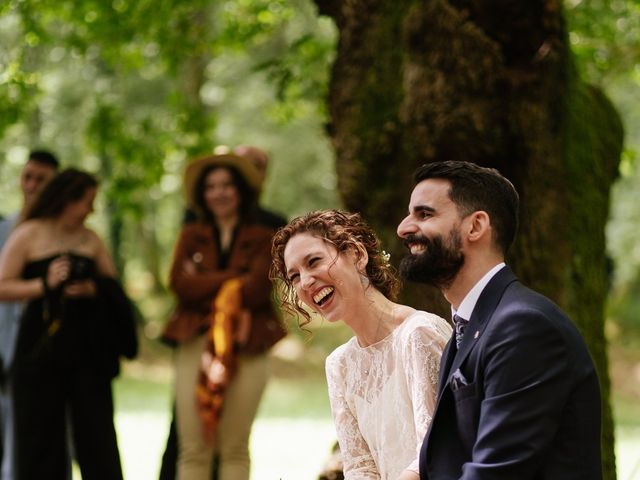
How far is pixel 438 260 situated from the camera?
3295 millimetres

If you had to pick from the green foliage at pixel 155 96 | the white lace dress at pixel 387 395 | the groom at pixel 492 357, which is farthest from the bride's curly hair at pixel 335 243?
the green foliage at pixel 155 96

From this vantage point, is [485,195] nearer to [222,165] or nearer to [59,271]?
[222,165]

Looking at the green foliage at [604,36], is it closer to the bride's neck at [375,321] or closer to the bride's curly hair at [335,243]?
the bride's curly hair at [335,243]

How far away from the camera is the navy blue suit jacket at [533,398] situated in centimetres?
296

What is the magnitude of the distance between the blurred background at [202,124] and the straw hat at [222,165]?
1.92ft

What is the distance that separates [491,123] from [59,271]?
2886mm

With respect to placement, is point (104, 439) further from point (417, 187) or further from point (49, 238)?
point (417, 187)

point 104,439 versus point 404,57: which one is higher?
point 404,57

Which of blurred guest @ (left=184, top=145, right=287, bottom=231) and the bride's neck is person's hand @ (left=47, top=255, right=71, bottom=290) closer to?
blurred guest @ (left=184, top=145, right=287, bottom=231)

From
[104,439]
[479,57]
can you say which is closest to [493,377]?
[479,57]

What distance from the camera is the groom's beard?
329cm

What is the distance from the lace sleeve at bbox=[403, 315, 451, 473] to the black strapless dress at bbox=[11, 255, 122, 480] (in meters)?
3.63

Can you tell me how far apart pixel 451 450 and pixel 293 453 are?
10528 millimetres

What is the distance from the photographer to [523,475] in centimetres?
297
